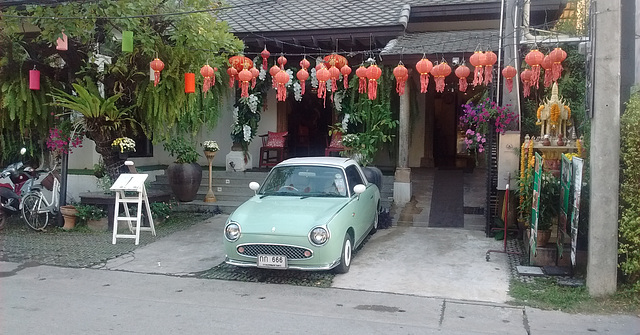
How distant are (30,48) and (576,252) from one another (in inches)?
385

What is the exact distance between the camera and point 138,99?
9641 millimetres

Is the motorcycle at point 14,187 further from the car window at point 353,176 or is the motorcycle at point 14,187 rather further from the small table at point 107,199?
the car window at point 353,176

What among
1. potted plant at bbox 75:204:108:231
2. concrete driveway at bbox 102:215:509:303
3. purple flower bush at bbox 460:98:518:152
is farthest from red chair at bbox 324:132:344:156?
potted plant at bbox 75:204:108:231

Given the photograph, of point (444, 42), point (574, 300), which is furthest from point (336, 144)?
point (574, 300)

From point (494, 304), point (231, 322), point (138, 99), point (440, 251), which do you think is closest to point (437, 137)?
point (440, 251)

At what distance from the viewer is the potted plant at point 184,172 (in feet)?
39.5

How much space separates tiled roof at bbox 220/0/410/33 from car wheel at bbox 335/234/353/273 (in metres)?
6.28

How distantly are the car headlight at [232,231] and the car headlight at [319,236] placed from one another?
3.23ft

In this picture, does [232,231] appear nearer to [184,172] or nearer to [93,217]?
[93,217]

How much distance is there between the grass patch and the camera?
587cm

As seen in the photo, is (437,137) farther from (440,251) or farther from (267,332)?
(267,332)

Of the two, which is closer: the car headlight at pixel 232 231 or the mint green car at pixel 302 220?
the mint green car at pixel 302 220

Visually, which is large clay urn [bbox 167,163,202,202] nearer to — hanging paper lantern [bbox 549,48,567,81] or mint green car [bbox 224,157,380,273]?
mint green car [bbox 224,157,380,273]

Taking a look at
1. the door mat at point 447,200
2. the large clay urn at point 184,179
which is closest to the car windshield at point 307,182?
the door mat at point 447,200
